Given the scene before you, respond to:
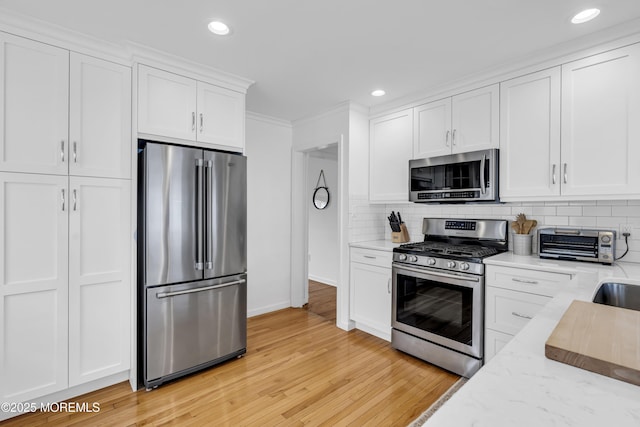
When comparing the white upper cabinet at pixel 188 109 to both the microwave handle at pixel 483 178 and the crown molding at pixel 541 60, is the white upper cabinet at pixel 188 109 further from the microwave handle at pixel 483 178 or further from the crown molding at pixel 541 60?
the microwave handle at pixel 483 178

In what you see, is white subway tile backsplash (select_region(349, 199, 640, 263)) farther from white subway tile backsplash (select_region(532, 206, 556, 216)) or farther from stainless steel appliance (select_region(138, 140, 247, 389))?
stainless steel appliance (select_region(138, 140, 247, 389))

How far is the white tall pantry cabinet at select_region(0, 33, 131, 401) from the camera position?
6.57 feet

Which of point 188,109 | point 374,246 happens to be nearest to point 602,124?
point 374,246

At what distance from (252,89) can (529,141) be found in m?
2.46

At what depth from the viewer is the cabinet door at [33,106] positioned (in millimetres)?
1979

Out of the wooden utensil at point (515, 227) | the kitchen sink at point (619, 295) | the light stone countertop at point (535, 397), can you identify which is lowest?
the kitchen sink at point (619, 295)

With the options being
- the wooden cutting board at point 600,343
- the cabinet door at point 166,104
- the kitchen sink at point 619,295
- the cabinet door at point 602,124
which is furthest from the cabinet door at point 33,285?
the cabinet door at point 602,124

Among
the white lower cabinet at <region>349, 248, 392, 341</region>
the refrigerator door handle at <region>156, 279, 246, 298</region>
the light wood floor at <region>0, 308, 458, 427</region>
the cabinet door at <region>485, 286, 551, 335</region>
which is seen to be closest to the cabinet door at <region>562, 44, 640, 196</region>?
the cabinet door at <region>485, 286, 551, 335</region>

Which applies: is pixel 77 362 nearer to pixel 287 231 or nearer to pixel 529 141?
pixel 287 231

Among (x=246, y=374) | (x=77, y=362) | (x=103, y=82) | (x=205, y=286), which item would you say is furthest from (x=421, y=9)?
(x=77, y=362)

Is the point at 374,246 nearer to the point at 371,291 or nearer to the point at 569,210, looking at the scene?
the point at 371,291

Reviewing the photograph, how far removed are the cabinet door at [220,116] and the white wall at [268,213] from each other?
1.02 metres

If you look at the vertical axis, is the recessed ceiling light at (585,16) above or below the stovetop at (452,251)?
above

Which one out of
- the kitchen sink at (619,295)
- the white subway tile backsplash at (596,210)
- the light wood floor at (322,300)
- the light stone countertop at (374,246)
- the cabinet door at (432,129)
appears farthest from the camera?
the light wood floor at (322,300)
